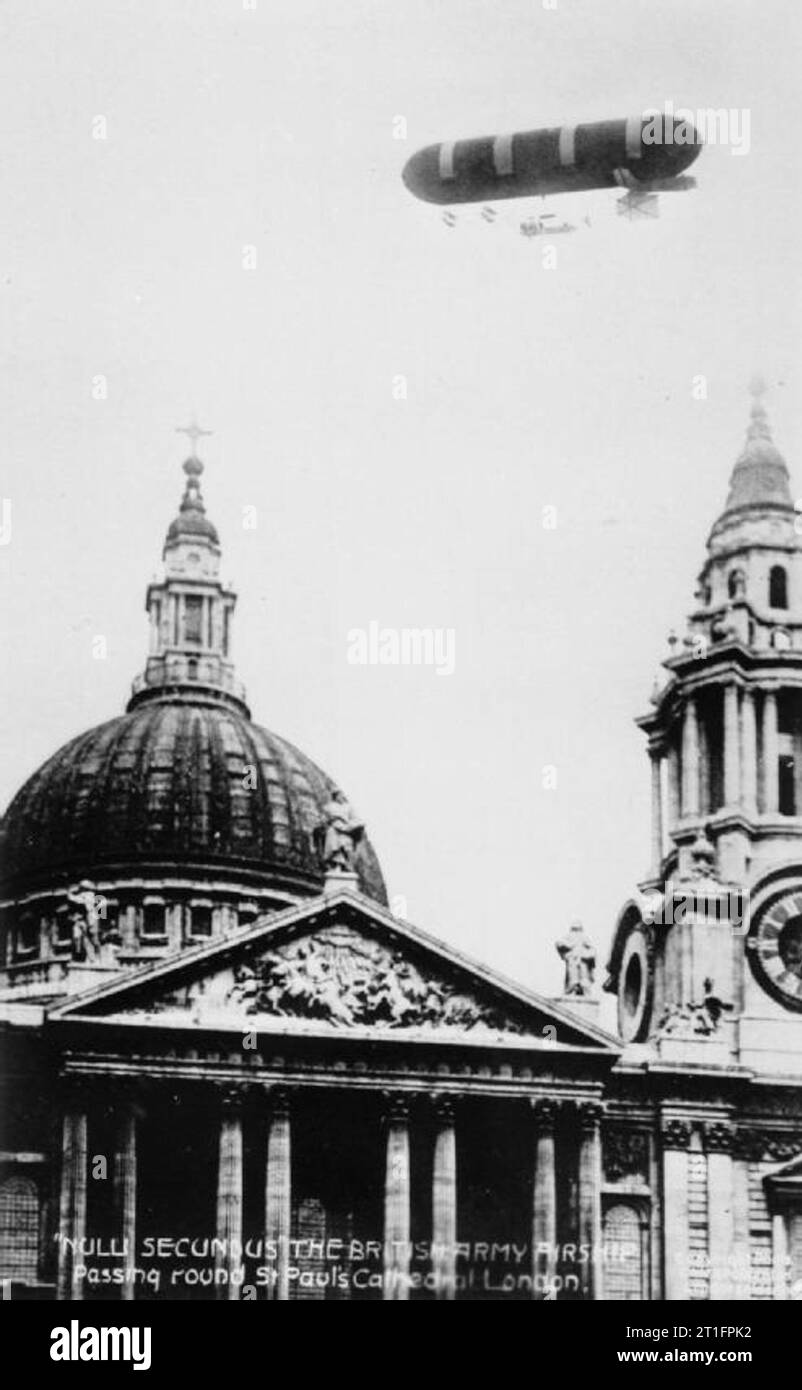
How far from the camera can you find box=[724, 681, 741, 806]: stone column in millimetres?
68250

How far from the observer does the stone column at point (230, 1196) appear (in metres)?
60.5

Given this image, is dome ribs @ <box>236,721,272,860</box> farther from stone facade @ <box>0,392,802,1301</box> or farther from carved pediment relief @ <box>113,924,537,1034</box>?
carved pediment relief @ <box>113,924,537,1034</box>

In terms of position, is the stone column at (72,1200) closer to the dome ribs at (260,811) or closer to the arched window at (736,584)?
the dome ribs at (260,811)

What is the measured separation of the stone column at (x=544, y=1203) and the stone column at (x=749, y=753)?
8021 mm

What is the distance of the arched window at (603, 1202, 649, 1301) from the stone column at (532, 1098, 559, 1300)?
132 cm

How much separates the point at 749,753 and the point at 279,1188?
44.8 ft

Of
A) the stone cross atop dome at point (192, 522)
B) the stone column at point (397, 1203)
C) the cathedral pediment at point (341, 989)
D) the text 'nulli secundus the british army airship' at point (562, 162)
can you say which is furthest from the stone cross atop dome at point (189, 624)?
the text 'nulli secundus the british army airship' at point (562, 162)

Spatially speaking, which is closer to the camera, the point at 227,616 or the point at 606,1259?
the point at 606,1259

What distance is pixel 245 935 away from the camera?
63000 mm
